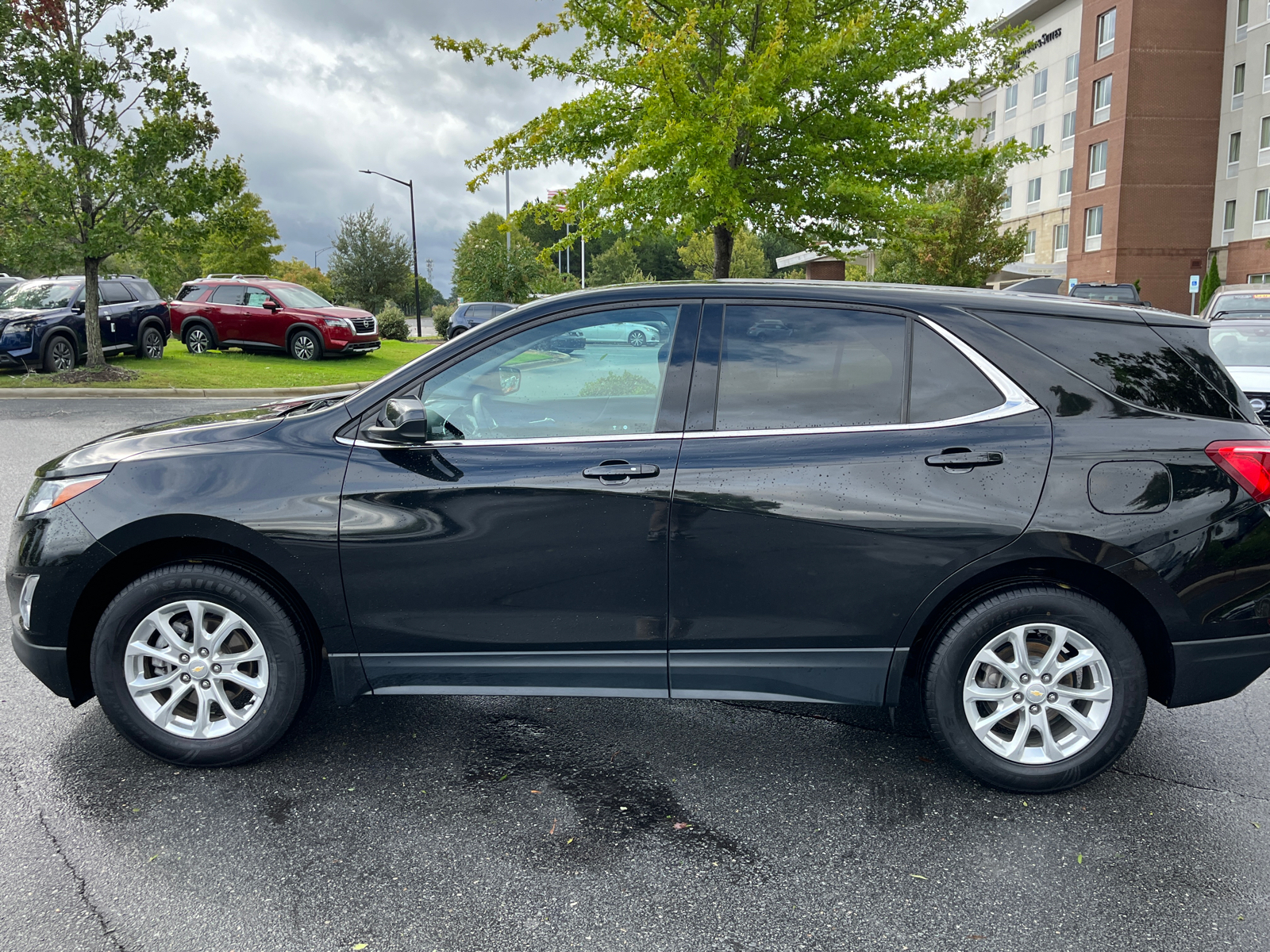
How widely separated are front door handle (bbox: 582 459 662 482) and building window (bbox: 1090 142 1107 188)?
50.5 metres

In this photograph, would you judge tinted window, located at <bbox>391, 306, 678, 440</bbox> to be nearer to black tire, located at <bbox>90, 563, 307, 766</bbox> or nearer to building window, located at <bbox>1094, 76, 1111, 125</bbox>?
black tire, located at <bbox>90, 563, 307, 766</bbox>

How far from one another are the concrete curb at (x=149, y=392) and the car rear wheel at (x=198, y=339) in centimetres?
660

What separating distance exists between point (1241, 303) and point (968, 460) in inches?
441

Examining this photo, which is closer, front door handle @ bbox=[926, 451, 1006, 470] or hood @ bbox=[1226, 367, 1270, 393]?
front door handle @ bbox=[926, 451, 1006, 470]

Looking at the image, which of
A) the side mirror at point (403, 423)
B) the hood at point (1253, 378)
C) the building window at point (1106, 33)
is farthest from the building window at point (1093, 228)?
the side mirror at point (403, 423)

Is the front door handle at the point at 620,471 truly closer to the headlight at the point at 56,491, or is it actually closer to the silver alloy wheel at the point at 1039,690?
the silver alloy wheel at the point at 1039,690

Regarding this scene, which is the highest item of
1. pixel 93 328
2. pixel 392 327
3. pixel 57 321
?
pixel 392 327

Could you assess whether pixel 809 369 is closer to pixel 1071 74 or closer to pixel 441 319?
pixel 441 319

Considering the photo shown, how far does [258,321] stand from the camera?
2222 cm

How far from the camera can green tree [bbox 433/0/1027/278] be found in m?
11.0

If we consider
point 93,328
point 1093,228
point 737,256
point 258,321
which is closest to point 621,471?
point 93,328

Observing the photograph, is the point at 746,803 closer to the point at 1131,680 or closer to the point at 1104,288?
the point at 1131,680

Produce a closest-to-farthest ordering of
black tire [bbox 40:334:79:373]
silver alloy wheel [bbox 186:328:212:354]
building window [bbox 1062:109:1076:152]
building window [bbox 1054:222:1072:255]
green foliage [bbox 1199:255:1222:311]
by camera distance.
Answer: black tire [bbox 40:334:79:373]
silver alloy wheel [bbox 186:328:212:354]
green foliage [bbox 1199:255:1222:311]
building window [bbox 1062:109:1076:152]
building window [bbox 1054:222:1072:255]

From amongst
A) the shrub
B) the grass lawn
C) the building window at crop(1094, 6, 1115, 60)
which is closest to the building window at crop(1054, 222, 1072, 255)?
the building window at crop(1094, 6, 1115, 60)
